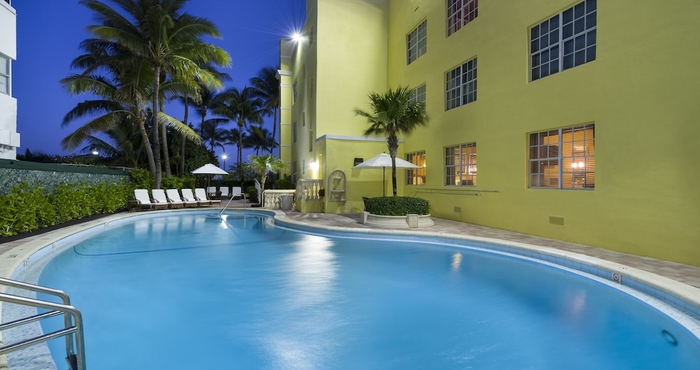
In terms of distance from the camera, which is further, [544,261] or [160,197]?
[160,197]

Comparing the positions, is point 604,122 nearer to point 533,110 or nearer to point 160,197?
point 533,110

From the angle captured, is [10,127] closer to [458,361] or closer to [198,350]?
[198,350]

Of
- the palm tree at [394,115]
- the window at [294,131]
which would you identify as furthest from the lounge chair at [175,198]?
the palm tree at [394,115]

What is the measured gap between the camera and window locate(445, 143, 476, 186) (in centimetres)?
1228

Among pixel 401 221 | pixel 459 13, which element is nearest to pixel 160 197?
pixel 401 221

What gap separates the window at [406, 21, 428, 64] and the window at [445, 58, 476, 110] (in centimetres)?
226

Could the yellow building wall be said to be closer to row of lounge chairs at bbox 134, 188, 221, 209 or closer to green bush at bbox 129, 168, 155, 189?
row of lounge chairs at bbox 134, 188, 221, 209

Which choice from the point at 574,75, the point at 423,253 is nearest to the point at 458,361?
the point at 423,253

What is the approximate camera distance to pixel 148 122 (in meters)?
28.0

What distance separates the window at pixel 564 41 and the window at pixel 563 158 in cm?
166

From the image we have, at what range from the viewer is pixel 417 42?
15.6m

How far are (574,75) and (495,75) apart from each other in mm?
2732

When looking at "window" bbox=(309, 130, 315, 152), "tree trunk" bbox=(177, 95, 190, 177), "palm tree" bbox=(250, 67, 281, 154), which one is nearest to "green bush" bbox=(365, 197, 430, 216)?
"window" bbox=(309, 130, 315, 152)

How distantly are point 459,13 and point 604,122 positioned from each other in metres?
7.23
